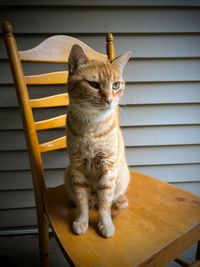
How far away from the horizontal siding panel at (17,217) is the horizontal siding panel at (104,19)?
1.02 metres

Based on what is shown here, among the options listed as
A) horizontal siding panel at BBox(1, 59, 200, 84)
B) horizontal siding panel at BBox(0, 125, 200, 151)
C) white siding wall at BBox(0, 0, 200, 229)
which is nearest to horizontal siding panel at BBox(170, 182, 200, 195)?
white siding wall at BBox(0, 0, 200, 229)

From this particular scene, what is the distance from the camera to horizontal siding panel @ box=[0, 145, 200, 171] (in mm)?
1181

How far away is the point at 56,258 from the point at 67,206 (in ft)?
1.97

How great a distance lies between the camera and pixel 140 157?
1.25 m

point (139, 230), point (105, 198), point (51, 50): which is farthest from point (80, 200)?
point (51, 50)

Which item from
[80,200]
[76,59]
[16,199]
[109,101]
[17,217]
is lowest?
[17,217]

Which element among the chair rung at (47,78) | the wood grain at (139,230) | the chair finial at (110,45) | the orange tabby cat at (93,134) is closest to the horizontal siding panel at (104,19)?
the chair finial at (110,45)

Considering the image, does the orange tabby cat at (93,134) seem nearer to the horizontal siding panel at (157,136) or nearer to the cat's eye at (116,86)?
the cat's eye at (116,86)

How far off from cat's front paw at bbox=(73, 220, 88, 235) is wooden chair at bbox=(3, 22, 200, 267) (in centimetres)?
1

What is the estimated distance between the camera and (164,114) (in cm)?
117

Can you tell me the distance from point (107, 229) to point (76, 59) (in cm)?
54

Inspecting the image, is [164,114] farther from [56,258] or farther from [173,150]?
[56,258]

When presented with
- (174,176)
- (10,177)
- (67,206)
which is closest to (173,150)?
(174,176)

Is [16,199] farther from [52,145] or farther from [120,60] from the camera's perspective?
[120,60]
